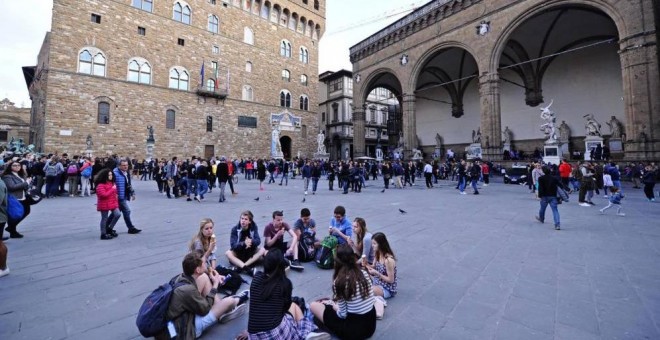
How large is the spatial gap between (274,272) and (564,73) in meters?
28.6

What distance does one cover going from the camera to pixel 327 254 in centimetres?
416

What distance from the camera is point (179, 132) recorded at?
25562 millimetres

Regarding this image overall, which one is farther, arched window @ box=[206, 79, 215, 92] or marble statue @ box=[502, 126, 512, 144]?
arched window @ box=[206, 79, 215, 92]

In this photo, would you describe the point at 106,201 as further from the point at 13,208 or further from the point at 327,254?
the point at 327,254

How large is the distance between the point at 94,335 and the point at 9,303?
1437 mm

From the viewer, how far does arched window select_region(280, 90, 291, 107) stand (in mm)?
32781

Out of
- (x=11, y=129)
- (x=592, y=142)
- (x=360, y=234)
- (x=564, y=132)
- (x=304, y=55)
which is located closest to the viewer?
(x=360, y=234)

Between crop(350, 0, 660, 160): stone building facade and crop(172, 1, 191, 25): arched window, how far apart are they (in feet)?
54.0

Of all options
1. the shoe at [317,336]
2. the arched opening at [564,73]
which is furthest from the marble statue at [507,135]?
the shoe at [317,336]

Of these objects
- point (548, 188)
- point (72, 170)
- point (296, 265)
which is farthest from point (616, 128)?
point (72, 170)

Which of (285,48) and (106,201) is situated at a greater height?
(285,48)

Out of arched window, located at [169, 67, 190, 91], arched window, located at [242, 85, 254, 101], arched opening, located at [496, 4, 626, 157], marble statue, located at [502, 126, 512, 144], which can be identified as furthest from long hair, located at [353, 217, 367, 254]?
arched window, located at [242, 85, 254, 101]

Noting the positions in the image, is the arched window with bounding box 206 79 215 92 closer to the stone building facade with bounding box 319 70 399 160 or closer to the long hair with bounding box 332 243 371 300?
the stone building facade with bounding box 319 70 399 160

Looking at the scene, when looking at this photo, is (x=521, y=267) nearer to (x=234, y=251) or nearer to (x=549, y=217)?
(x=234, y=251)
